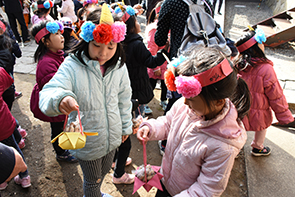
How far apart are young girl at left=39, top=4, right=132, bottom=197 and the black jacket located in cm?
78

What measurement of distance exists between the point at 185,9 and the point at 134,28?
2.22 ft

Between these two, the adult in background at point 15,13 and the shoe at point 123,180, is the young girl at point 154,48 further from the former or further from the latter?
the adult in background at point 15,13

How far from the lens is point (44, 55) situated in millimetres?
2500

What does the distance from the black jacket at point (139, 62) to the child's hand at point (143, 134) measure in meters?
1.17

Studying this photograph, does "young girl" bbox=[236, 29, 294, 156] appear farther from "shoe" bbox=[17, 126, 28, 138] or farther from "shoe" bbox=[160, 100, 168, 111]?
"shoe" bbox=[17, 126, 28, 138]

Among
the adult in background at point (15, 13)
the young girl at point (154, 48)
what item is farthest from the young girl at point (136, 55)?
the adult in background at point (15, 13)

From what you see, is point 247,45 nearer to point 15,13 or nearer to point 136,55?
point 136,55

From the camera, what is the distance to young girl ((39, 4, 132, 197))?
1512mm

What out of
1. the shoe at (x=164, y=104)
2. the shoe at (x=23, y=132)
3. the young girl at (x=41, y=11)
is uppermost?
the young girl at (x=41, y=11)

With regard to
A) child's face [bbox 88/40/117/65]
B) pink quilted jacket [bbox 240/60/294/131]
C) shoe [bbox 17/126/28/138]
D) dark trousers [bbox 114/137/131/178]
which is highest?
child's face [bbox 88/40/117/65]

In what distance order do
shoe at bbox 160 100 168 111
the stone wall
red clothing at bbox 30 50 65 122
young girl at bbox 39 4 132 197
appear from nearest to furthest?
young girl at bbox 39 4 132 197 → red clothing at bbox 30 50 65 122 → shoe at bbox 160 100 168 111 → the stone wall

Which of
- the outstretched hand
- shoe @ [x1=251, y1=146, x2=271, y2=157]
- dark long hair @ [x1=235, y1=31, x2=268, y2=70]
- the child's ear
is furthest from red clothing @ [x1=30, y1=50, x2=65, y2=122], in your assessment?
shoe @ [x1=251, y1=146, x2=271, y2=157]

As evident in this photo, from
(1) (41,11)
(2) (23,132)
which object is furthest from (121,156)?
(1) (41,11)

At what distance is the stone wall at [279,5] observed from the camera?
802 centimetres
